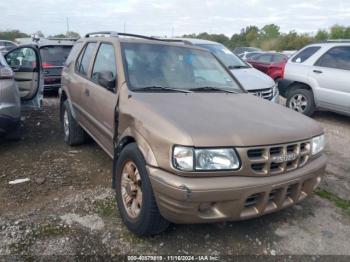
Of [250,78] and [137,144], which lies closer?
[137,144]

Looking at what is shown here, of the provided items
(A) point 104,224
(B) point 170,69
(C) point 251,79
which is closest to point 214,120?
(B) point 170,69

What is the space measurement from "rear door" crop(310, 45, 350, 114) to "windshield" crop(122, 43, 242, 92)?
3827 millimetres

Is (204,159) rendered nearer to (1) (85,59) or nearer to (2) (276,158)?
(2) (276,158)

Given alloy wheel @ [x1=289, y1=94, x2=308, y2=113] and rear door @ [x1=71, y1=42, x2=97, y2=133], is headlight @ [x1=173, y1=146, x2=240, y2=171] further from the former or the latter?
alloy wheel @ [x1=289, y1=94, x2=308, y2=113]

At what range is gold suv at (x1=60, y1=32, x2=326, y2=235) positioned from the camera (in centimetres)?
252

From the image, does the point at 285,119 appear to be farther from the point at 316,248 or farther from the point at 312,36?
→ the point at 312,36

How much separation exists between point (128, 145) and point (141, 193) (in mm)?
451

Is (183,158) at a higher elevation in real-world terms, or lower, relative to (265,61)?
lower

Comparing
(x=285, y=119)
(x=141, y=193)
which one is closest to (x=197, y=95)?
(x=285, y=119)

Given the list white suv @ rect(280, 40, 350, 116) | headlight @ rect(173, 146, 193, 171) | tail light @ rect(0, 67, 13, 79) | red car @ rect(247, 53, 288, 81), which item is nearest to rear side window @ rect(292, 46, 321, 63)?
white suv @ rect(280, 40, 350, 116)

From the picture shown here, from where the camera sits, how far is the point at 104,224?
3215 millimetres

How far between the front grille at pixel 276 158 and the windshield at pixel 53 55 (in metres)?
7.83

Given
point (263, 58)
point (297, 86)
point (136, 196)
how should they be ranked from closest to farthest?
point (136, 196) < point (297, 86) < point (263, 58)

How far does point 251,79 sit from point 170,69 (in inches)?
128
